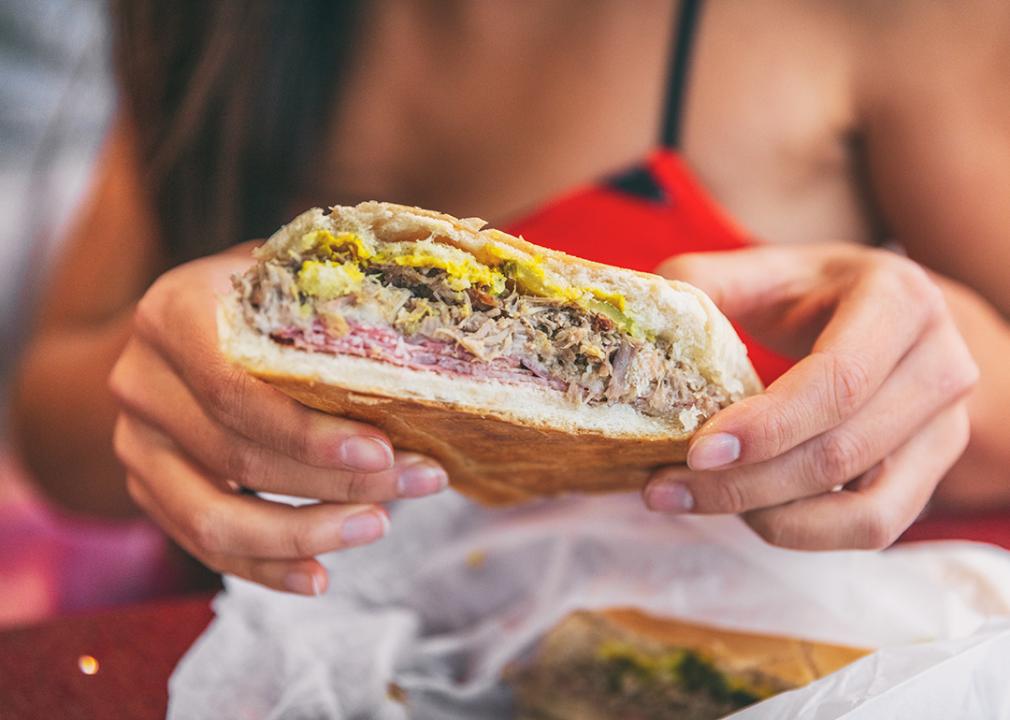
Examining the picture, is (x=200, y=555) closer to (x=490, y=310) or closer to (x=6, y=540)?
(x=490, y=310)

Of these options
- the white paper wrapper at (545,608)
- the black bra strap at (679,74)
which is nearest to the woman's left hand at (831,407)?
the white paper wrapper at (545,608)

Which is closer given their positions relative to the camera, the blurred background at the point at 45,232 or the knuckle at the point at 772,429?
the knuckle at the point at 772,429

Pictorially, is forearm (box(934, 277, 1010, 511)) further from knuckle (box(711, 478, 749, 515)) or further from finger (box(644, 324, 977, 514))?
knuckle (box(711, 478, 749, 515))

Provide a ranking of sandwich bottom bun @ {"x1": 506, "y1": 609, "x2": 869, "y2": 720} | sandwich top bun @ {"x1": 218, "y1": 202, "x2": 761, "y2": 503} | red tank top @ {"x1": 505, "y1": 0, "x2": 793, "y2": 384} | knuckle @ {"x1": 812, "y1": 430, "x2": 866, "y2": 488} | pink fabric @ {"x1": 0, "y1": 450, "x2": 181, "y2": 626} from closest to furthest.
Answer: sandwich top bun @ {"x1": 218, "y1": 202, "x2": 761, "y2": 503} < knuckle @ {"x1": 812, "y1": 430, "x2": 866, "y2": 488} < sandwich bottom bun @ {"x1": 506, "y1": 609, "x2": 869, "y2": 720} < red tank top @ {"x1": 505, "y1": 0, "x2": 793, "y2": 384} < pink fabric @ {"x1": 0, "y1": 450, "x2": 181, "y2": 626}

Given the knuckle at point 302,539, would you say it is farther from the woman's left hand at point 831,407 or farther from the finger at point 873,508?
the finger at point 873,508

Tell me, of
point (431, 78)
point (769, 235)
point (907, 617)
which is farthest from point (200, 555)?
point (769, 235)

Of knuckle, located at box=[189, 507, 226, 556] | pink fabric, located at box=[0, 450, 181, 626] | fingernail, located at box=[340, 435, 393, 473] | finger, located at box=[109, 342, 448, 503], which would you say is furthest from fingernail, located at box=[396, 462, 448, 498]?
pink fabric, located at box=[0, 450, 181, 626]
